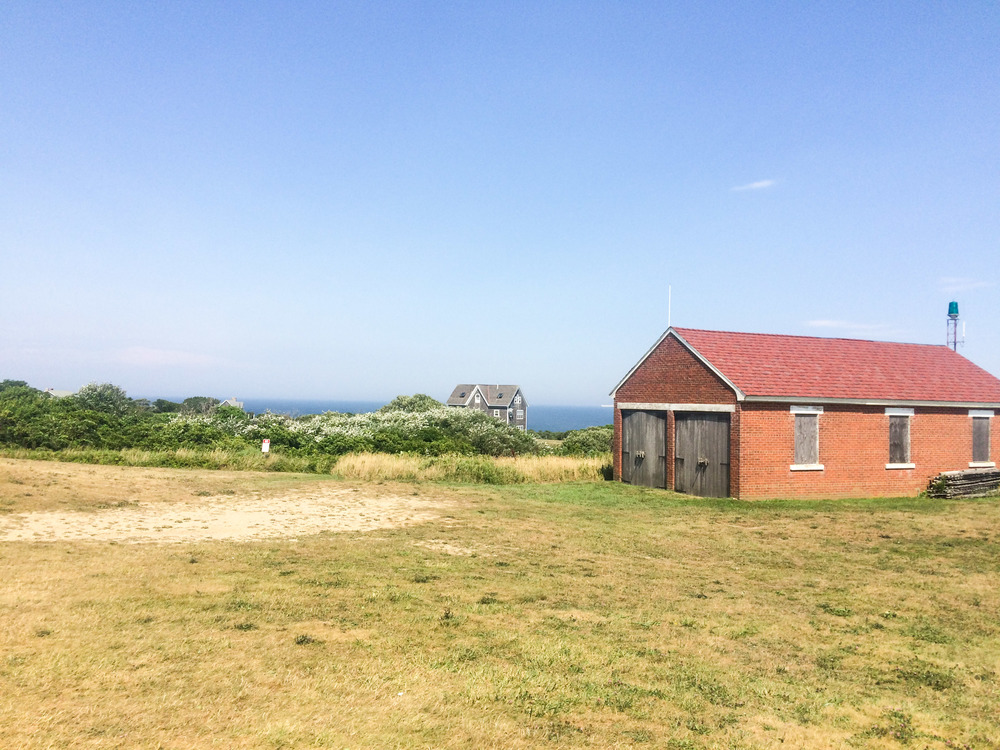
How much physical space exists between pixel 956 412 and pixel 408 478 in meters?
20.6

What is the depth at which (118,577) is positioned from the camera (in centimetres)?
980

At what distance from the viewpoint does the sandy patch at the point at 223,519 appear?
13575mm

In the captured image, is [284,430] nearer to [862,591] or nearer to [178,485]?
[178,485]

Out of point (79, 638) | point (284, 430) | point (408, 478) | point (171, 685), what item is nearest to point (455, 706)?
point (171, 685)

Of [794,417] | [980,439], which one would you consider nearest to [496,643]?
[794,417]

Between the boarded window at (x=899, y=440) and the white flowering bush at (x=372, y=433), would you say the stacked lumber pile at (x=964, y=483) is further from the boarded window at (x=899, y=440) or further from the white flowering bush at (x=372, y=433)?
the white flowering bush at (x=372, y=433)

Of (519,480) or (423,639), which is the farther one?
(519,480)

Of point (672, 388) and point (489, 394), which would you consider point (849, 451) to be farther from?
point (489, 394)

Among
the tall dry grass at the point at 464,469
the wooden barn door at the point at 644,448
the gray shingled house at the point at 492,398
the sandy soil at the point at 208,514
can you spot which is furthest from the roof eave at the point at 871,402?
the gray shingled house at the point at 492,398

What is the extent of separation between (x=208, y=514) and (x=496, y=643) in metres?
11.4

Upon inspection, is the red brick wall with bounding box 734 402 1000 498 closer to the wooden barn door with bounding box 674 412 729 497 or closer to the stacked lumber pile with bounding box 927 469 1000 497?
the stacked lumber pile with bounding box 927 469 1000 497

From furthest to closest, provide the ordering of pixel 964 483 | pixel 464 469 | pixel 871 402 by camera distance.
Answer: pixel 464 469 < pixel 964 483 < pixel 871 402

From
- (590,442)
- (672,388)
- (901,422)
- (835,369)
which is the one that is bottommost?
(590,442)

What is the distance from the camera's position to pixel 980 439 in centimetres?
2642
